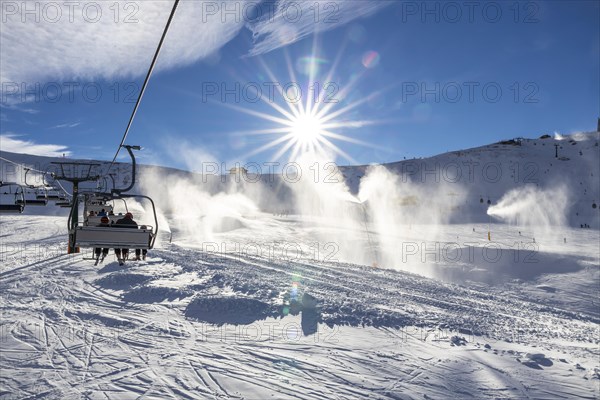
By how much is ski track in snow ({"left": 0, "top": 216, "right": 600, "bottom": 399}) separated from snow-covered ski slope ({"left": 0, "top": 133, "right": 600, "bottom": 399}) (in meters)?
0.06

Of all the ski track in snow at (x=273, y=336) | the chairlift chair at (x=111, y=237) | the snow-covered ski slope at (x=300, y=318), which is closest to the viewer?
the chairlift chair at (x=111, y=237)

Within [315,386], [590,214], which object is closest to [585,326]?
[315,386]

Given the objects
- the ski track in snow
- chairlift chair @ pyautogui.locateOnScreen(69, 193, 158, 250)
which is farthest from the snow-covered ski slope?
chairlift chair @ pyautogui.locateOnScreen(69, 193, 158, 250)

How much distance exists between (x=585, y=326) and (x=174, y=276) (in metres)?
17.9

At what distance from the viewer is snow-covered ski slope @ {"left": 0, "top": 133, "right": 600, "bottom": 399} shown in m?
9.38

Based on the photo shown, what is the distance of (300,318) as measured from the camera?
1360 cm

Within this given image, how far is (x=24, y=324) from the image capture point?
11.9m

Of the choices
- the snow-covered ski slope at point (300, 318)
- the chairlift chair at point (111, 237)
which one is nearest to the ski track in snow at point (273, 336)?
the snow-covered ski slope at point (300, 318)

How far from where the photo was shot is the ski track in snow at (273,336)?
9188 mm

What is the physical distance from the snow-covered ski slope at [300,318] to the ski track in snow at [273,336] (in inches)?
2.5

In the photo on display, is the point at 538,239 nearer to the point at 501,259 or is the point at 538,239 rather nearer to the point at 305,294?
the point at 501,259

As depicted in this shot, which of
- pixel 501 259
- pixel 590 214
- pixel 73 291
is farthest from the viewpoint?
pixel 590 214

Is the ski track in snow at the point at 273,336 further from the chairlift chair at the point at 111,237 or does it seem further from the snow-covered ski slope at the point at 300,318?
the chairlift chair at the point at 111,237

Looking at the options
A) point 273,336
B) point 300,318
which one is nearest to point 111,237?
point 273,336
